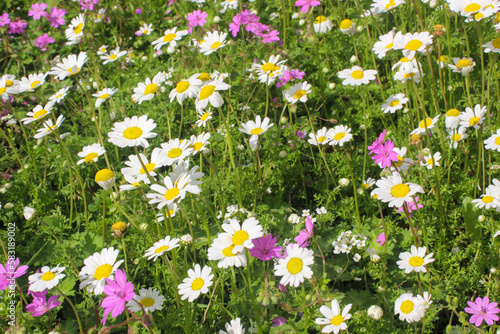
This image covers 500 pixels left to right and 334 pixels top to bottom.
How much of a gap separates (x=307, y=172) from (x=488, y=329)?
1381mm

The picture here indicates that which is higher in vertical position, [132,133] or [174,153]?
[132,133]

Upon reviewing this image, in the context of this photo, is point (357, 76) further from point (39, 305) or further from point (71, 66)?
point (39, 305)

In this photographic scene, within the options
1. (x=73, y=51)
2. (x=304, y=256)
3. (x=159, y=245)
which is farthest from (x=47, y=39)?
(x=304, y=256)

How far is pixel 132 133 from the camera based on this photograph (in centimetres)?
164

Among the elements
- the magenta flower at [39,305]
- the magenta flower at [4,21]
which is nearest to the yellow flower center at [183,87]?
the magenta flower at [39,305]

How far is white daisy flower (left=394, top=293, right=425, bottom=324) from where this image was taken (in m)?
1.43

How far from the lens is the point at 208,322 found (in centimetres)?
188

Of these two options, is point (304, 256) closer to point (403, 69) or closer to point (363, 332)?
point (363, 332)

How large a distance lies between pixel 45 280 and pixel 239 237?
35.1 inches

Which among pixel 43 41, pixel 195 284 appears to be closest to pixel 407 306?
pixel 195 284

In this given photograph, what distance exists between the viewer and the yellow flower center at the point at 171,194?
149 cm

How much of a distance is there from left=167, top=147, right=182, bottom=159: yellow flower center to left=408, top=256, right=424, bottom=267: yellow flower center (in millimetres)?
1089

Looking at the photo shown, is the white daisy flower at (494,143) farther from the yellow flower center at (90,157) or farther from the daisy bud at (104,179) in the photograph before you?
the yellow flower center at (90,157)

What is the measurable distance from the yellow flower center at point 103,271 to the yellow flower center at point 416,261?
1228mm
